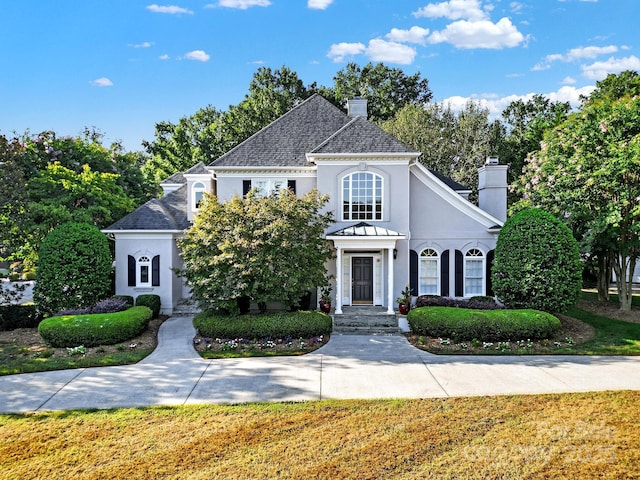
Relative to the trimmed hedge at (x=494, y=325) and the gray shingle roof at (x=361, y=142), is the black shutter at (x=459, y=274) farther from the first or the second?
the gray shingle roof at (x=361, y=142)

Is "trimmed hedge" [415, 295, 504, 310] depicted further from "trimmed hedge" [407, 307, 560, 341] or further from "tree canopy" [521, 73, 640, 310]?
"tree canopy" [521, 73, 640, 310]

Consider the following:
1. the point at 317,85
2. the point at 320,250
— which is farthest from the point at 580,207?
the point at 317,85

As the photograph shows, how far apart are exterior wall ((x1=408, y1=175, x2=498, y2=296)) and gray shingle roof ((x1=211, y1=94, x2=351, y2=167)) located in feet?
15.9

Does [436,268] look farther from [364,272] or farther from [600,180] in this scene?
[600,180]

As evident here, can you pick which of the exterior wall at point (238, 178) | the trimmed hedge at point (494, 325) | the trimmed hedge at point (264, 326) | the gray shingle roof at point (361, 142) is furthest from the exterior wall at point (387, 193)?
the trimmed hedge at point (494, 325)

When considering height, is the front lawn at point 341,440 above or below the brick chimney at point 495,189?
below

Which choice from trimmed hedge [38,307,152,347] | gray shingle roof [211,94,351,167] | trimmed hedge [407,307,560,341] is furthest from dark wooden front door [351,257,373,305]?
trimmed hedge [38,307,152,347]

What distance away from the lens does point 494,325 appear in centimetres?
1443

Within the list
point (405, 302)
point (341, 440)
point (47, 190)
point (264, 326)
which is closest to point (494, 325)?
point (405, 302)

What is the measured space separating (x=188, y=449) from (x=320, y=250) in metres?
9.69

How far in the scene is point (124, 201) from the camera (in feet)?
74.9

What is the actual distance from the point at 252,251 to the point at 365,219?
5482 mm

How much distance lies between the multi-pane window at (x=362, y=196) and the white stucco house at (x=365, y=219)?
0.13ft

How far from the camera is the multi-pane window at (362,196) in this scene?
1820cm
